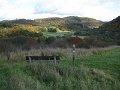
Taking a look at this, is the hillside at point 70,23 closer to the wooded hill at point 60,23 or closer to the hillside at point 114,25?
the wooded hill at point 60,23

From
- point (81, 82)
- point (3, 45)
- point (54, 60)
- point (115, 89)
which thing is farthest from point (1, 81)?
point (3, 45)

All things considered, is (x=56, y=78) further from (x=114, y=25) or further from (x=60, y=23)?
(x=60, y=23)

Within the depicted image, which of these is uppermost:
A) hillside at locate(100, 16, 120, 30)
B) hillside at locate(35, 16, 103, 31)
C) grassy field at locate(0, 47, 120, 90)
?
grassy field at locate(0, 47, 120, 90)

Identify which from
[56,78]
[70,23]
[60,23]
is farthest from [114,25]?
[56,78]

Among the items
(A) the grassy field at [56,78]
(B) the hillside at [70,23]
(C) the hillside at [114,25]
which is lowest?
(B) the hillside at [70,23]

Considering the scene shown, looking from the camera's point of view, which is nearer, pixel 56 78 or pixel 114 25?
pixel 56 78

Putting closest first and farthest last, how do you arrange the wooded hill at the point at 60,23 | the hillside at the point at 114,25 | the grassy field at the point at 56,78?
the grassy field at the point at 56,78 → the hillside at the point at 114,25 → the wooded hill at the point at 60,23

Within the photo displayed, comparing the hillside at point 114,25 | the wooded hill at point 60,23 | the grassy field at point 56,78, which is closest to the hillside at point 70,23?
the wooded hill at point 60,23

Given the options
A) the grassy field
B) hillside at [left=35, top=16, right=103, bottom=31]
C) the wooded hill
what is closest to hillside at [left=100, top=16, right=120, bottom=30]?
the wooded hill

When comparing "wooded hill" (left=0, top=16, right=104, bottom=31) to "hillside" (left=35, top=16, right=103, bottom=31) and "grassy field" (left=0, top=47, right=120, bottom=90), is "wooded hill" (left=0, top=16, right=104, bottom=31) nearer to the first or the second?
"hillside" (left=35, top=16, right=103, bottom=31)

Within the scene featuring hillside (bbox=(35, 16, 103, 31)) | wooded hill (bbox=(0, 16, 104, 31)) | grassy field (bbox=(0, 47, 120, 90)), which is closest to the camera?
grassy field (bbox=(0, 47, 120, 90))

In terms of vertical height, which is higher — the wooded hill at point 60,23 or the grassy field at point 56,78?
the grassy field at point 56,78

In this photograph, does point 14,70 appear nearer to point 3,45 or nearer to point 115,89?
point 115,89

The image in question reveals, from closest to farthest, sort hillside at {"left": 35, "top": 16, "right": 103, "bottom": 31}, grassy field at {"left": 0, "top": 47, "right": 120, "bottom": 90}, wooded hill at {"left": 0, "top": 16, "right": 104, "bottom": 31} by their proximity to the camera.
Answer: grassy field at {"left": 0, "top": 47, "right": 120, "bottom": 90} < wooded hill at {"left": 0, "top": 16, "right": 104, "bottom": 31} < hillside at {"left": 35, "top": 16, "right": 103, "bottom": 31}
